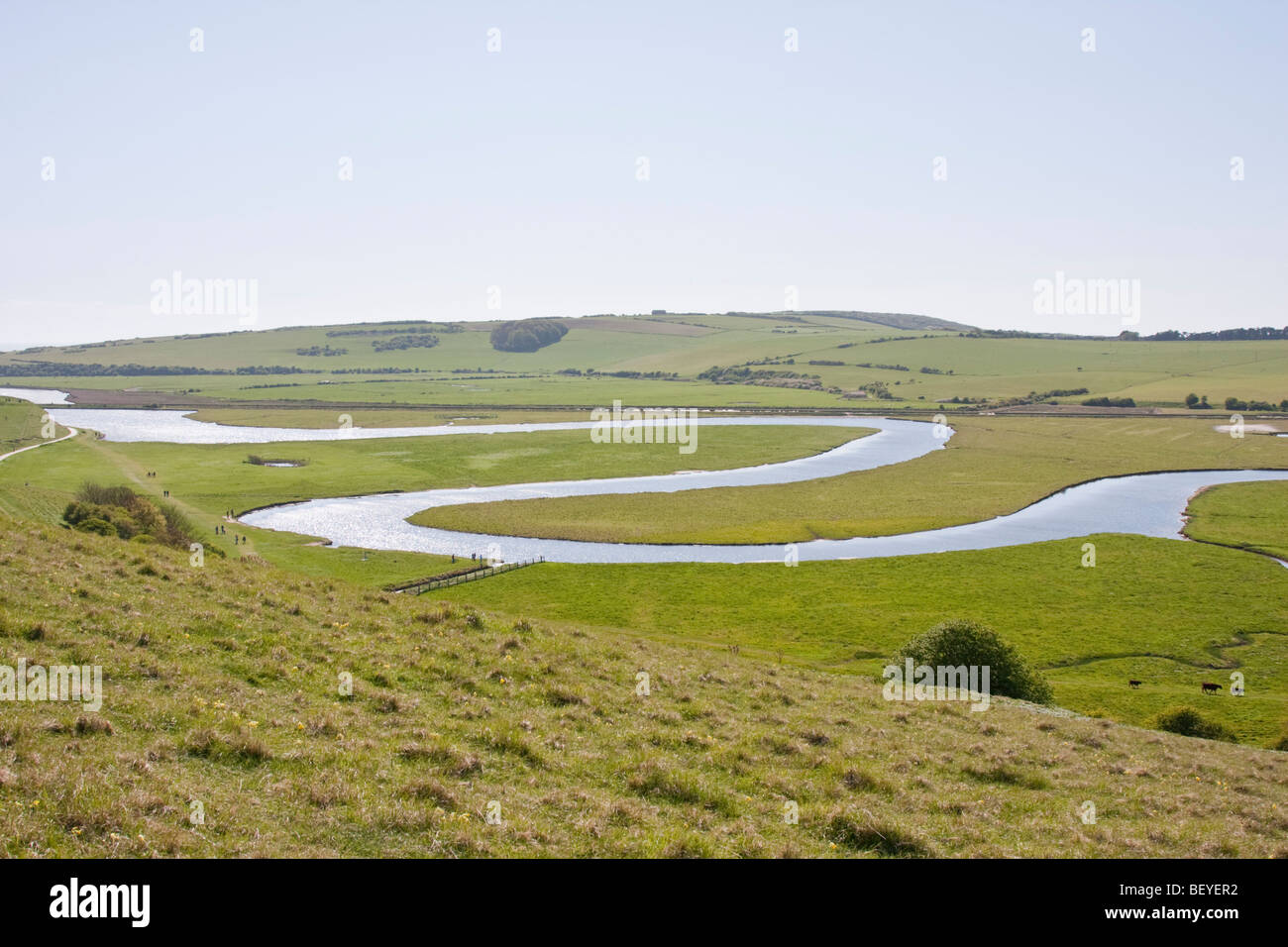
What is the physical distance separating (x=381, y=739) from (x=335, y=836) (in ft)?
13.8

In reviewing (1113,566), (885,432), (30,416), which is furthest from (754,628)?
(30,416)

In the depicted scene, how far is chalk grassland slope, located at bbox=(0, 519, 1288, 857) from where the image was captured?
1119 centimetres

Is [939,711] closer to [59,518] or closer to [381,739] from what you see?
[381,739]

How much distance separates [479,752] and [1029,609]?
45.4 metres

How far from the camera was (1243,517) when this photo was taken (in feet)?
259

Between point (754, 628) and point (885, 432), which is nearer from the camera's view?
point (754, 628)

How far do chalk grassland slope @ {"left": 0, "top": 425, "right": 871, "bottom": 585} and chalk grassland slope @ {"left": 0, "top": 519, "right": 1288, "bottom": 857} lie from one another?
120ft

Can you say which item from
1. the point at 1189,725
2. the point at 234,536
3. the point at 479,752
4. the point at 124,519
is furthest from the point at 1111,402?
the point at 479,752

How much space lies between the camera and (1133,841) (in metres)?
14.2

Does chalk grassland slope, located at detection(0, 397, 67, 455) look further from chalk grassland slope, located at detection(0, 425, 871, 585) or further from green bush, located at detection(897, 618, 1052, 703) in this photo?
green bush, located at detection(897, 618, 1052, 703)

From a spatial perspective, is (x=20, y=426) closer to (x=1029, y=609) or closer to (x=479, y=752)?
(x=1029, y=609)
